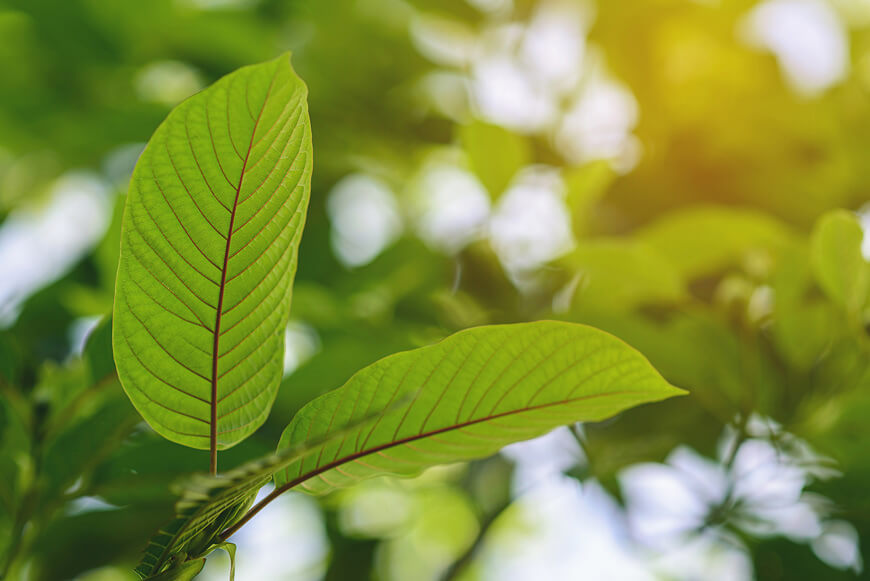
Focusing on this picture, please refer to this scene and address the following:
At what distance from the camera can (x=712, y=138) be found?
83 centimetres

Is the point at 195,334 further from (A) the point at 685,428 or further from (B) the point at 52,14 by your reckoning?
(B) the point at 52,14

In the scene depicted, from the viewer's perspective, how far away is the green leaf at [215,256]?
0.91 ft

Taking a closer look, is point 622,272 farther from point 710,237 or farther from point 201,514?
point 201,514

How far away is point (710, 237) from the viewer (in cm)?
64

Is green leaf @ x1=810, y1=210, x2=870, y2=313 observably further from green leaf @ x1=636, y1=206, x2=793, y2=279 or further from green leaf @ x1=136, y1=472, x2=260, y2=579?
green leaf @ x1=136, y1=472, x2=260, y2=579

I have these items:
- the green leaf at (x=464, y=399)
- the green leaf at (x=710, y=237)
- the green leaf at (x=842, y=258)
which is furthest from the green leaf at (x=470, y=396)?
the green leaf at (x=710, y=237)

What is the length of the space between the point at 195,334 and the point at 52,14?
835mm

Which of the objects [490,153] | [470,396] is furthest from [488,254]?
[470,396]

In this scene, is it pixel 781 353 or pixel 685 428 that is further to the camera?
pixel 685 428

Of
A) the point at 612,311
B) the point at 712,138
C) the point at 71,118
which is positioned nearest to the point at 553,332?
the point at 612,311

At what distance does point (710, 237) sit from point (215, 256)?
1.70 feet

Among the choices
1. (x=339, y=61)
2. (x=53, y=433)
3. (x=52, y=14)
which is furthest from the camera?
(x=339, y=61)

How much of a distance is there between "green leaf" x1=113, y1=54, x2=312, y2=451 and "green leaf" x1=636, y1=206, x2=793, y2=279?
1.56ft

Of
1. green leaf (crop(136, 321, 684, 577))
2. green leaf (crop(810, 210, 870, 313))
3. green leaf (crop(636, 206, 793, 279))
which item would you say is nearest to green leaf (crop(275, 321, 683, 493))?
green leaf (crop(136, 321, 684, 577))
